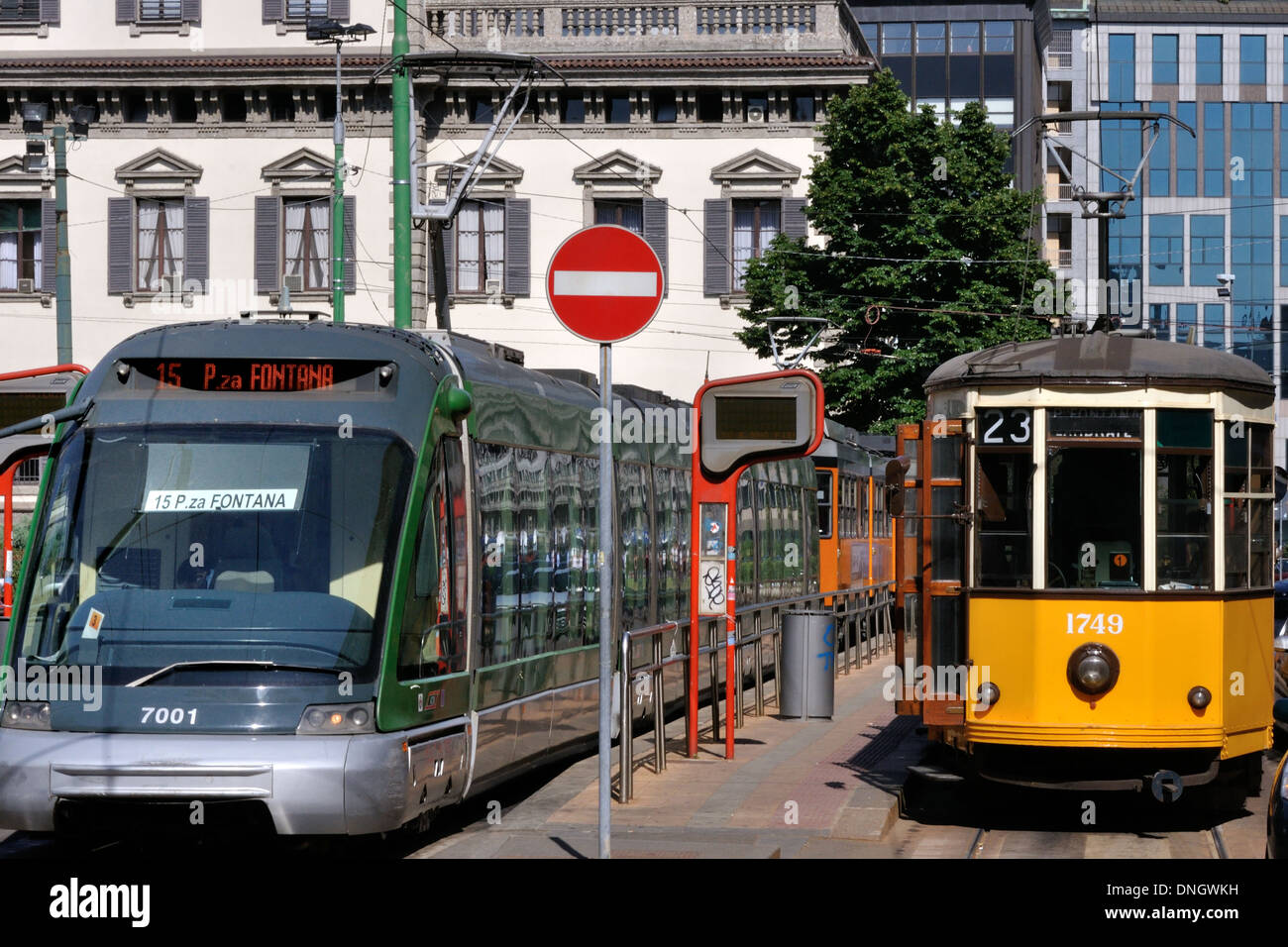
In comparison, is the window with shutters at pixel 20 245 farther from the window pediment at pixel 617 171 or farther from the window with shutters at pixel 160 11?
the window pediment at pixel 617 171

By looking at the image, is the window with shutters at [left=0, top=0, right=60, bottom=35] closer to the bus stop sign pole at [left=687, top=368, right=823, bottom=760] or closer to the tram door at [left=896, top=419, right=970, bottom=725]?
the bus stop sign pole at [left=687, top=368, right=823, bottom=760]

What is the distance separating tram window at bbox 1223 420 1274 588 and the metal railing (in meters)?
3.75

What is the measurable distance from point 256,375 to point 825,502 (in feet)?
62.2

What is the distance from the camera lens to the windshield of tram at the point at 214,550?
Result: 9.66 m

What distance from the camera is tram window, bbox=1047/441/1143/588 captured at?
11609 millimetres

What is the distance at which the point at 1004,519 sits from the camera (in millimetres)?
11836

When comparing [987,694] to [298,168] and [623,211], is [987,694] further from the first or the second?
[298,168]

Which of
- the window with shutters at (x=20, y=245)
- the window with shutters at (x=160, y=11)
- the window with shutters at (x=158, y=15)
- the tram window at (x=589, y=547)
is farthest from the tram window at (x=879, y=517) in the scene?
the window with shutters at (x=20, y=245)

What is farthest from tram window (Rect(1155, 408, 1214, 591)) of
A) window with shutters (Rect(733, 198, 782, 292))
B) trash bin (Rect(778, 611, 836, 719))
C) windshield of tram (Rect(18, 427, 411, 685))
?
window with shutters (Rect(733, 198, 782, 292))

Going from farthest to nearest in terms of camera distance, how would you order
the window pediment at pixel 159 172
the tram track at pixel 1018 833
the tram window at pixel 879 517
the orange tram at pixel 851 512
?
the window pediment at pixel 159 172
the tram window at pixel 879 517
the orange tram at pixel 851 512
the tram track at pixel 1018 833

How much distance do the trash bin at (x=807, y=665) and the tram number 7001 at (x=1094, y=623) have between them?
4.96 meters
